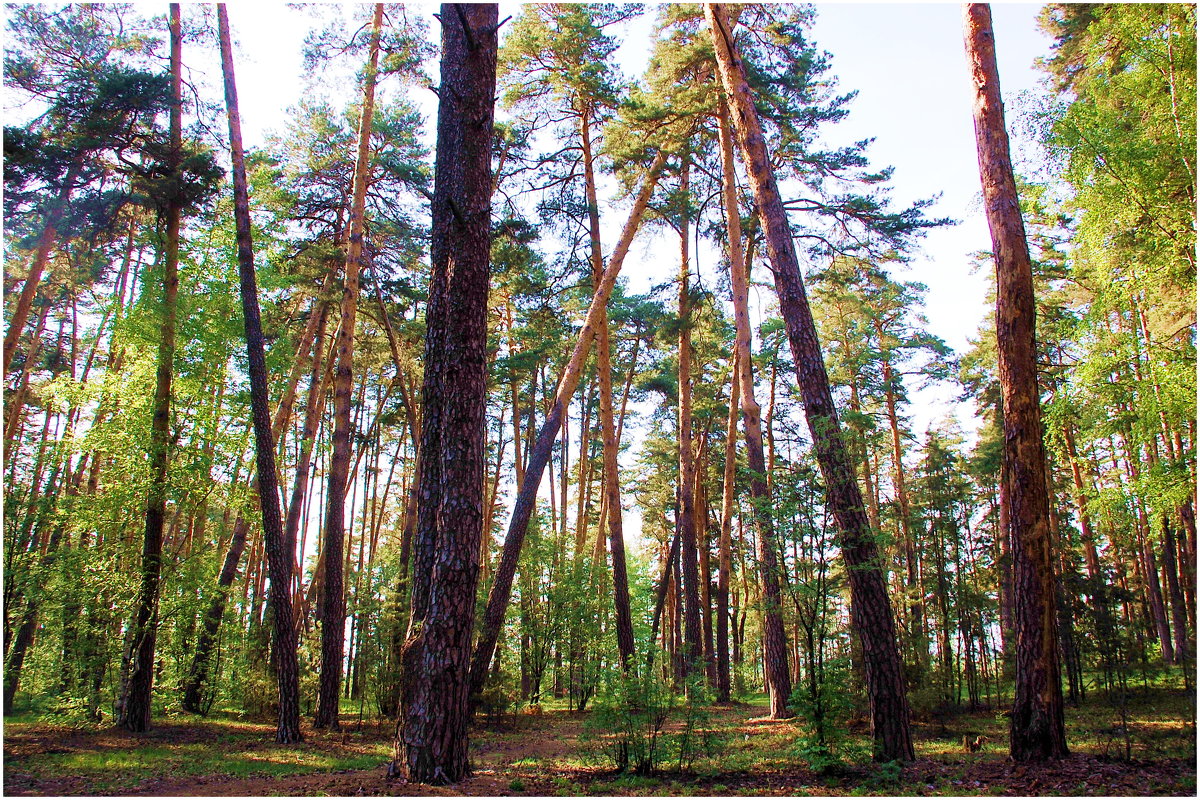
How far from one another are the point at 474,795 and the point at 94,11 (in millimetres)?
13342

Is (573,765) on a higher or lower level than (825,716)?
lower

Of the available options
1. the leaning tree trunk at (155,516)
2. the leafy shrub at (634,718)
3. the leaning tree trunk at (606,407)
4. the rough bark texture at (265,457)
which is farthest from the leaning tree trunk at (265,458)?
the leaning tree trunk at (606,407)

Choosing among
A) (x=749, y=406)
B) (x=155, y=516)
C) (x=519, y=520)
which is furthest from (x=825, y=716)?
(x=155, y=516)

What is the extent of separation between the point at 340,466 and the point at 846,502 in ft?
25.5

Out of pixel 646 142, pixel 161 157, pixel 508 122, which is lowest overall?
pixel 161 157

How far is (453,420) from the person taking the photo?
5.33 m

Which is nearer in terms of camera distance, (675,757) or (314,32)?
(675,757)

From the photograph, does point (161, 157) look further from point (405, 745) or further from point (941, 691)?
point (941, 691)

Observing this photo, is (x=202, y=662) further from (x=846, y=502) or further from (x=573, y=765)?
(x=846, y=502)

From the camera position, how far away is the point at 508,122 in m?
12.5

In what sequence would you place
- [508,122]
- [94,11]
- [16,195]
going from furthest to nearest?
[508,122] < [94,11] < [16,195]

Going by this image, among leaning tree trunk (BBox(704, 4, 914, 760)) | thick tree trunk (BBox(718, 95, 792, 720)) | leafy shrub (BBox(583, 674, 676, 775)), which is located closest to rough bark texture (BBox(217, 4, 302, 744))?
leafy shrub (BBox(583, 674, 676, 775))

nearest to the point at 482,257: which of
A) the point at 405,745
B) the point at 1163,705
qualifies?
the point at 405,745

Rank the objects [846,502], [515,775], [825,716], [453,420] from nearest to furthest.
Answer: [453,420]
[825,716]
[515,775]
[846,502]
